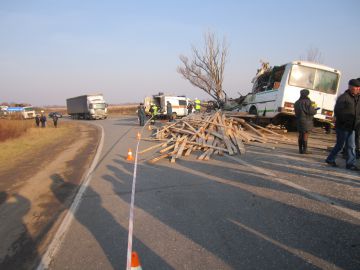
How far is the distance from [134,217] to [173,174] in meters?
2.71

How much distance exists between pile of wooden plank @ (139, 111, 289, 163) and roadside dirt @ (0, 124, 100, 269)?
2655mm

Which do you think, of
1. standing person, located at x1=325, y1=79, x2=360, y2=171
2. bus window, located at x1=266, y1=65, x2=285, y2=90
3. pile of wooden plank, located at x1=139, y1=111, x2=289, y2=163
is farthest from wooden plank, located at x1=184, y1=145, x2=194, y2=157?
bus window, located at x1=266, y1=65, x2=285, y2=90

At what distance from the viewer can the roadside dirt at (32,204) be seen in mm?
3920

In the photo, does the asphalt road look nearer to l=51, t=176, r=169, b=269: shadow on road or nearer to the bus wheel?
l=51, t=176, r=169, b=269: shadow on road

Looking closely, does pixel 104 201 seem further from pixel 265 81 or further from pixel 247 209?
pixel 265 81

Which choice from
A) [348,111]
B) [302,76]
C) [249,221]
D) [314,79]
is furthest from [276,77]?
[249,221]

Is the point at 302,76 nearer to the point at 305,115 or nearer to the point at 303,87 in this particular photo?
the point at 303,87

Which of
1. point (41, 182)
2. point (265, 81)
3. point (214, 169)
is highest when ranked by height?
point (265, 81)

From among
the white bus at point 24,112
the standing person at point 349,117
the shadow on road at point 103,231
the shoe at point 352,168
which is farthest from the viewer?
the white bus at point 24,112

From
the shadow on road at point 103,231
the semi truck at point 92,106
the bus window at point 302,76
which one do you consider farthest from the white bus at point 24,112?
the shadow on road at point 103,231

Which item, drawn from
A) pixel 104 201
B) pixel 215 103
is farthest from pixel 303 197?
pixel 215 103

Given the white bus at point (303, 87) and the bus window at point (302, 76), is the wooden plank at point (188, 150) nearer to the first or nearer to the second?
the white bus at point (303, 87)

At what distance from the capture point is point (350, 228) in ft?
12.4

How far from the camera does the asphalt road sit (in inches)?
130
